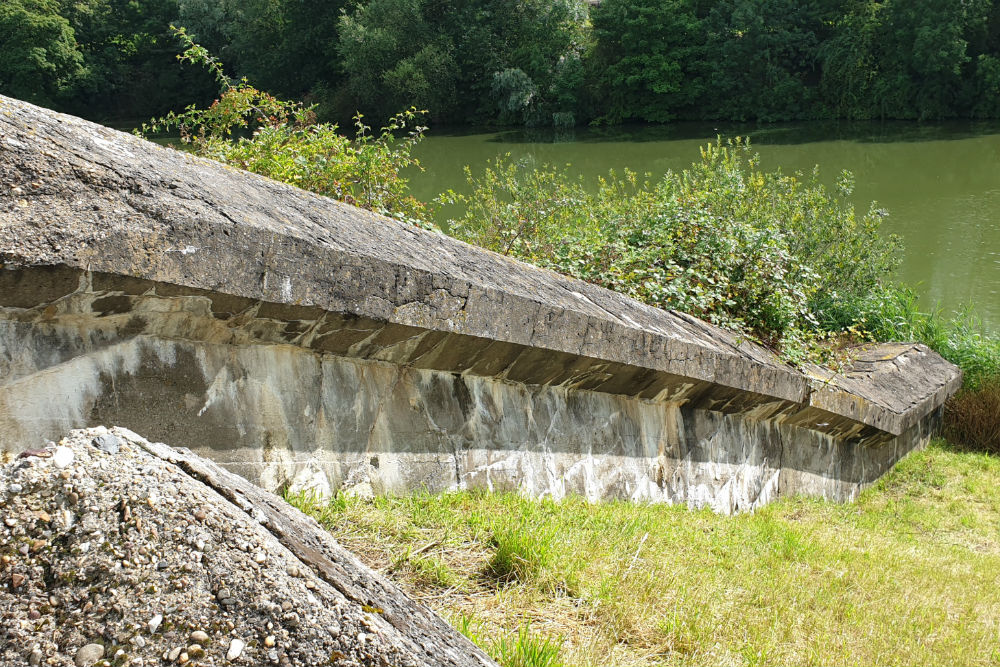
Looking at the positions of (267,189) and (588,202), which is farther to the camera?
(588,202)

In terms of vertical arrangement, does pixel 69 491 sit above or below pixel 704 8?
below

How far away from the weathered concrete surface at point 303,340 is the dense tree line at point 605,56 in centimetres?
2695

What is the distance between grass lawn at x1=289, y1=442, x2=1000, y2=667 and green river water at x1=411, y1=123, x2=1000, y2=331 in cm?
716

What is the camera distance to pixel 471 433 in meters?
2.88

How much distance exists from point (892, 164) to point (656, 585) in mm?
22471

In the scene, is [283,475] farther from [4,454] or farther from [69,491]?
[69,491]

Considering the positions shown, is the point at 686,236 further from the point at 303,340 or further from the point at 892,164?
the point at 892,164

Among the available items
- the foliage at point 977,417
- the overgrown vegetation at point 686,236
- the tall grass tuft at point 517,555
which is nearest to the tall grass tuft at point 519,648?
the tall grass tuft at point 517,555

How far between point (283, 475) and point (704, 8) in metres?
37.4

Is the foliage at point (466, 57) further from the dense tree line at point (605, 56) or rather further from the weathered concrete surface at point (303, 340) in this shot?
the weathered concrete surface at point (303, 340)

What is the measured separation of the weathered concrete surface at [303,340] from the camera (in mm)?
1788

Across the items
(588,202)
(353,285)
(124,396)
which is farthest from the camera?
(588,202)

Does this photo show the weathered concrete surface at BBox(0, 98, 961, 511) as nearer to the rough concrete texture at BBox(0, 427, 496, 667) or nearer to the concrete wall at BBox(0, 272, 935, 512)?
the concrete wall at BBox(0, 272, 935, 512)

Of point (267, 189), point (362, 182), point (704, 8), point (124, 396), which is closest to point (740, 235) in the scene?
point (362, 182)
